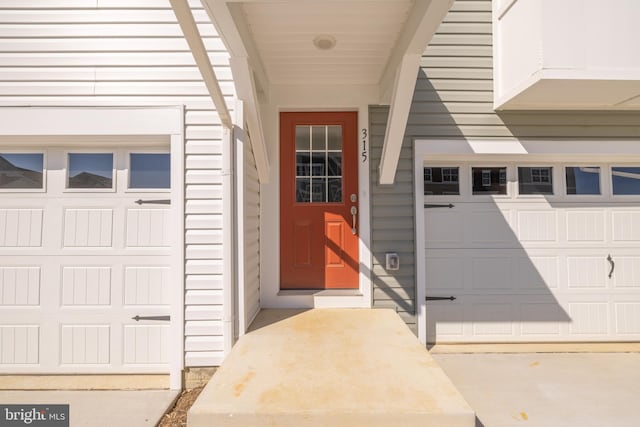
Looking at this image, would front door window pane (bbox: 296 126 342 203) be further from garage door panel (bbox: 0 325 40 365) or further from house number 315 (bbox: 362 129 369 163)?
garage door panel (bbox: 0 325 40 365)

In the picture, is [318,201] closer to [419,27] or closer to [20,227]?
[419,27]

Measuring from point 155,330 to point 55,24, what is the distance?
271 cm

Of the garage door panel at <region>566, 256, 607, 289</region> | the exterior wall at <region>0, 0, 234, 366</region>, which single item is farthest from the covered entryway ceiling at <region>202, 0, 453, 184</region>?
the garage door panel at <region>566, 256, 607, 289</region>

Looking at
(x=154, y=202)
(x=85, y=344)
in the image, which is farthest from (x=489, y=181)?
(x=85, y=344)

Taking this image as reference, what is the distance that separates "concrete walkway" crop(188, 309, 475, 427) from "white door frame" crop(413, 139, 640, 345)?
879 mm

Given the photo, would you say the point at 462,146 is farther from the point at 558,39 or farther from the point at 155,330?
the point at 155,330

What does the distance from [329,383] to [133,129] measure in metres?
2.48

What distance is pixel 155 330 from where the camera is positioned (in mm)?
2939

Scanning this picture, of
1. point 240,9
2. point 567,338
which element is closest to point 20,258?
point 240,9

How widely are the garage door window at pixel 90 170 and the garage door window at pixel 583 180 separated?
442 centimetres

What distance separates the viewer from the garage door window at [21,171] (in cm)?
299

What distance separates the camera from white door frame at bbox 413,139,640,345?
127 inches

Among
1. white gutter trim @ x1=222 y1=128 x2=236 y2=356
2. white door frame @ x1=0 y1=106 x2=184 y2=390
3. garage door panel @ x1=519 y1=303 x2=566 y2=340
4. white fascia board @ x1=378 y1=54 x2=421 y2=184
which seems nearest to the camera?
white fascia board @ x1=378 y1=54 x2=421 y2=184

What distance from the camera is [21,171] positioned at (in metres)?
3.01
